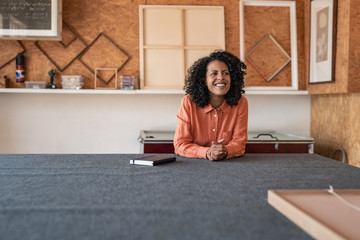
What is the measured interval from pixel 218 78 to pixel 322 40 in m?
1.53

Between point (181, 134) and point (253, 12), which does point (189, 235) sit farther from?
point (253, 12)

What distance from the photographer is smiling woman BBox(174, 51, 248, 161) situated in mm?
2258

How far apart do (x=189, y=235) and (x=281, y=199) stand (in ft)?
1.05

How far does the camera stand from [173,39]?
140 inches

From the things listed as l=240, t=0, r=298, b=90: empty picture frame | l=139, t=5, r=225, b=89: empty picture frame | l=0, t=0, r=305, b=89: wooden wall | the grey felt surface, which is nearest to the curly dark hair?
the grey felt surface

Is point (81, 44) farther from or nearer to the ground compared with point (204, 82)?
farther from the ground

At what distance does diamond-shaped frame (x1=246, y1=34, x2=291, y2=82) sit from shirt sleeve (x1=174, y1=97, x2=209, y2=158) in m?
1.56

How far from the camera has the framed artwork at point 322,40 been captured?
3096mm

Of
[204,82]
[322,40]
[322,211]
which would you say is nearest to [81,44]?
[204,82]

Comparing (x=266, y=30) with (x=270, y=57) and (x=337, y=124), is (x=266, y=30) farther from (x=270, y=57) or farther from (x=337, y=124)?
(x=337, y=124)

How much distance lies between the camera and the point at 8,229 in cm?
80

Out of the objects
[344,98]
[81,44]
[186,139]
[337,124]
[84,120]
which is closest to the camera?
[186,139]

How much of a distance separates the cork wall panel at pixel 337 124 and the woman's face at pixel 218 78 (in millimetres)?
1392

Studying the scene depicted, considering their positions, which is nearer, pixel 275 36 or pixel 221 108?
pixel 221 108
